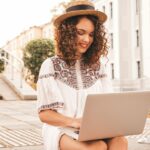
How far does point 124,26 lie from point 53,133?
2646 cm

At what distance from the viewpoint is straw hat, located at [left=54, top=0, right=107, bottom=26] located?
103 inches

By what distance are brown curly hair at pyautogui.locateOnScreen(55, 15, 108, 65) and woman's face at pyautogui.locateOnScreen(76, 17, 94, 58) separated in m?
0.02

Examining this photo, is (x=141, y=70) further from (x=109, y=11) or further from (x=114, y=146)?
(x=114, y=146)

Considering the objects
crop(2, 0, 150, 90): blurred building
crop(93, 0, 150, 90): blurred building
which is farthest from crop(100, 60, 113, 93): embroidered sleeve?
crop(93, 0, 150, 90): blurred building

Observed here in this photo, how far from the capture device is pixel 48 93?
8.39 ft

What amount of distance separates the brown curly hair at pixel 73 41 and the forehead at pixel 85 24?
2cm

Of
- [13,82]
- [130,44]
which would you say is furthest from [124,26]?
[13,82]

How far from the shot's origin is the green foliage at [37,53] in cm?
2548

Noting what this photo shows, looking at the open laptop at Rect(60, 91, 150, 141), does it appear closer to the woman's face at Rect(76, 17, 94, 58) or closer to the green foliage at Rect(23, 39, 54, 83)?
the woman's face at Rect(76, 17, 94, 58)

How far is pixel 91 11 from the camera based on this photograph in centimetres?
263

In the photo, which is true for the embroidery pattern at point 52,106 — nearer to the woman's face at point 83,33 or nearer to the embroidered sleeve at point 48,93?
the embroidered sleeve at point 48,93

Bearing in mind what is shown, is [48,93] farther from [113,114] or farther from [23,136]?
[23,136]

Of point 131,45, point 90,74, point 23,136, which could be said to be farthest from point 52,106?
point 131,45

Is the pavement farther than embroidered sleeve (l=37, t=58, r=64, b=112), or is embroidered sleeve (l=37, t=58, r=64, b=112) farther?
the pavement
